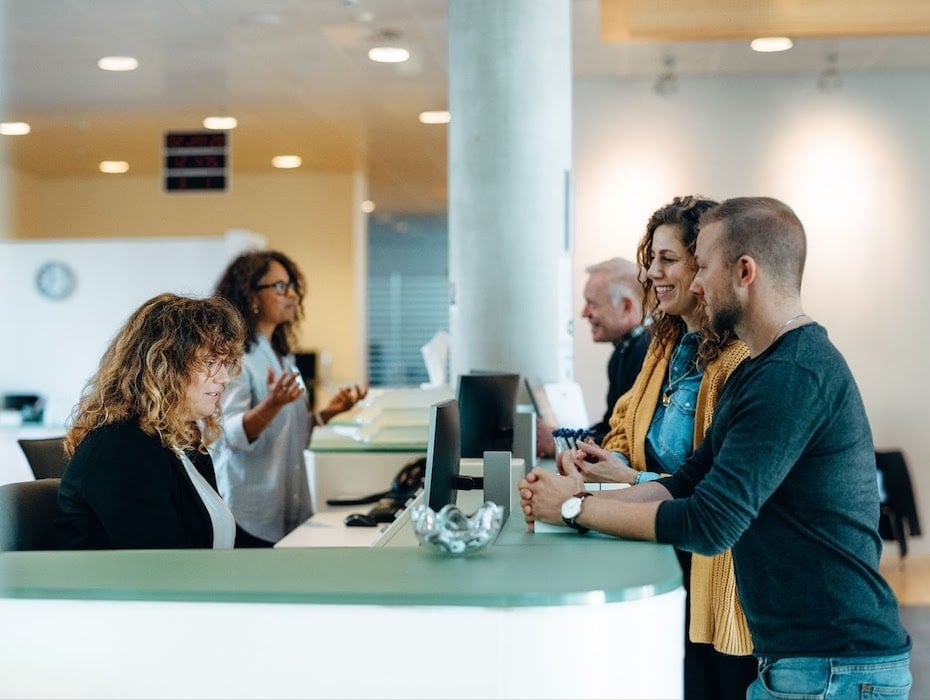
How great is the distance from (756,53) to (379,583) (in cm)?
593

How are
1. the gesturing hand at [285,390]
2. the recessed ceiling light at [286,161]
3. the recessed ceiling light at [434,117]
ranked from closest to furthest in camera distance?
the gesturing hand at [285,390]
the recessed ceiling light at [434,117]
the recessed ceiling light at [286,161]

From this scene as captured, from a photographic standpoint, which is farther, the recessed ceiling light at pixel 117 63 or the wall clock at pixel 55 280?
the wall clock at pixel 55 280

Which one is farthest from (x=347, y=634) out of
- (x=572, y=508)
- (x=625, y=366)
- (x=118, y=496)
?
(x=625, y=366)

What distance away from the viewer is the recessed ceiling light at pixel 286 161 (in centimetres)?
1119

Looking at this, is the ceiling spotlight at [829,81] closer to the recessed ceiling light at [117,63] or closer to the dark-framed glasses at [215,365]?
the recessed ceiling light at [117,63]

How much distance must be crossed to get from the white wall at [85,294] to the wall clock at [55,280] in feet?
0.15

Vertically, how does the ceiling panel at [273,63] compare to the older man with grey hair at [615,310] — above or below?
above

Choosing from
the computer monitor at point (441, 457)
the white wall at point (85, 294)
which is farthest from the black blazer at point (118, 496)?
the white wall at point (85, 294)

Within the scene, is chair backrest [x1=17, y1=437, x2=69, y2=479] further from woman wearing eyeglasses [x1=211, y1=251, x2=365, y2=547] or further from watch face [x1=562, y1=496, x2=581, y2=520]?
watch face [x1=562, y1=496, x2=581, y2=520]

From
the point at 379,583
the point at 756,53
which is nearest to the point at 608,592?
the point at 379,583

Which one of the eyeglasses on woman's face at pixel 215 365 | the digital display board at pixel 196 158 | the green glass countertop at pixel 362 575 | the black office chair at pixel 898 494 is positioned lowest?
the black office chair at pixel 898 494

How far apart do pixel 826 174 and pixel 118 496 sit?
6.19 metres

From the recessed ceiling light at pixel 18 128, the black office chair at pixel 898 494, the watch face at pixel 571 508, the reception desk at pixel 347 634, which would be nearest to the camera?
the reception desk at pixel 347 634

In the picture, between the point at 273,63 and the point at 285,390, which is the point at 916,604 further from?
the point at 273,63
